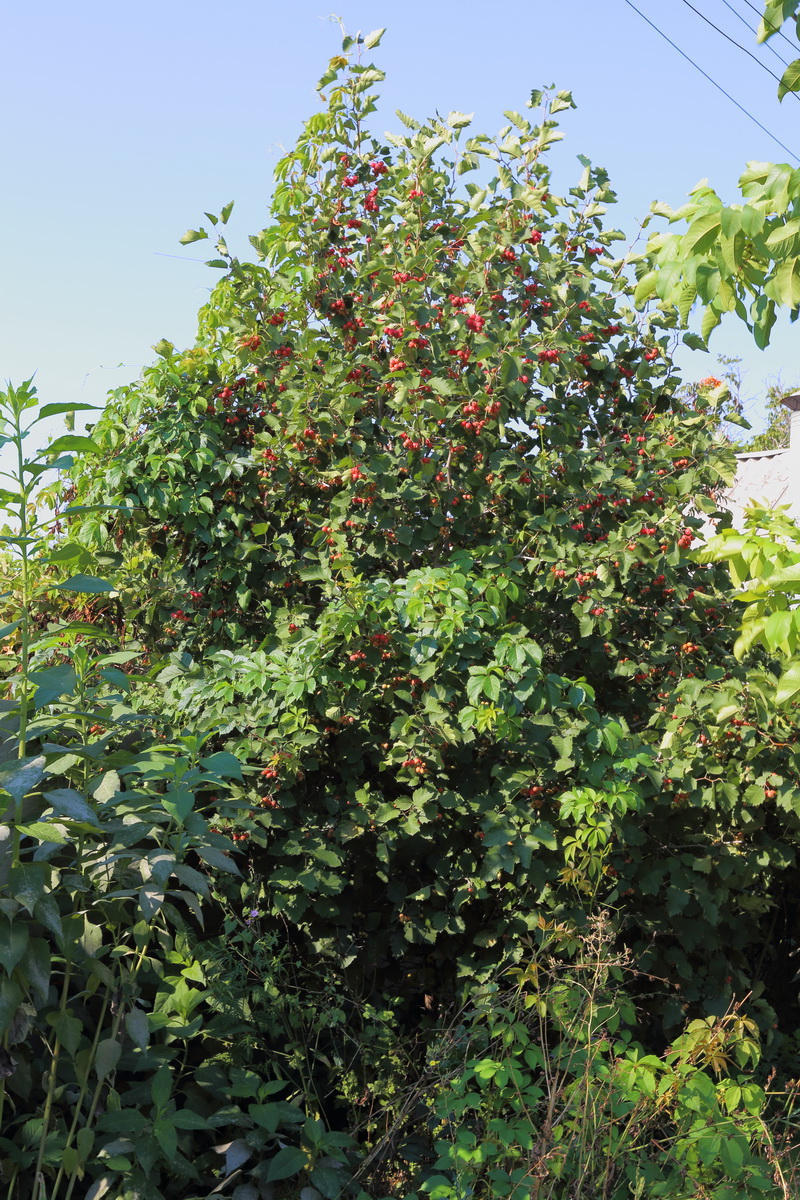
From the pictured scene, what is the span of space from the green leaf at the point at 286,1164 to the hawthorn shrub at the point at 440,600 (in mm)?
370

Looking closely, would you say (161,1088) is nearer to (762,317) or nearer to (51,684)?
(51,684)

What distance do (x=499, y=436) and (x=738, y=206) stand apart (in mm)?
1511

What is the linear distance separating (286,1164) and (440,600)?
62.1 inches

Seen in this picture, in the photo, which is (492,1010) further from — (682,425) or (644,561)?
(682,425)

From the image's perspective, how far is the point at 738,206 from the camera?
2395mm

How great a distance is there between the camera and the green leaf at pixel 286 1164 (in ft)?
8.53

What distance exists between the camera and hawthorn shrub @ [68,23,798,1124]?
3.32 m

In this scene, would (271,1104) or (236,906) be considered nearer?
(271,1104)

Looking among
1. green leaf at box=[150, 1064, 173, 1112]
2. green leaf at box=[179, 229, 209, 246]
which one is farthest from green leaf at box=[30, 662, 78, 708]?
green leaf at box=[179, 229, 209, 246]

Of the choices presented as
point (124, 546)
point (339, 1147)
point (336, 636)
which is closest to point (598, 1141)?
Answer: point (339, 1147)

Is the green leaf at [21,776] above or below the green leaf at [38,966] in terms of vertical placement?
above

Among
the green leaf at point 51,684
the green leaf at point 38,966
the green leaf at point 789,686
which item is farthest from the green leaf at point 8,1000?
the green leaf at point 789,686

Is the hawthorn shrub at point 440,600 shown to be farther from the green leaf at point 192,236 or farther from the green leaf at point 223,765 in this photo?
the green leaf at point 223,765

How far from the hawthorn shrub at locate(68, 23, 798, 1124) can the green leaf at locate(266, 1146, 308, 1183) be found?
0.37 meters
